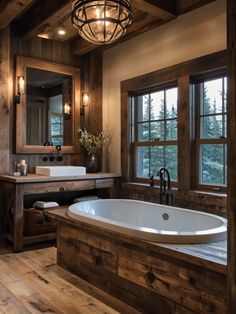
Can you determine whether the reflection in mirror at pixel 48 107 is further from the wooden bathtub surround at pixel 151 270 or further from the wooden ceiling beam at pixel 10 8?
the wooden bathtub surround at pixel 151 270

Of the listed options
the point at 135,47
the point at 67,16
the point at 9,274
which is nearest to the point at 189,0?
the point at 135,47

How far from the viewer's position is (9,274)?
2883mm

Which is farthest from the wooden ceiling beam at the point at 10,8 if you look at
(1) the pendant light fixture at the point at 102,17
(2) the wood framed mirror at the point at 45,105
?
(1) the pendant light fixture at the point at 102,17

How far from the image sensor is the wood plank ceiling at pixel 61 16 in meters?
3.19

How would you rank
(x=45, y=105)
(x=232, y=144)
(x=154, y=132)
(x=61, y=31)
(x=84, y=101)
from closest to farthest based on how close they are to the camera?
(x=232, y=144)
(x=154, y=132)
(x=61, y=31)
(x=45, y=105)
(x=84, y=101)

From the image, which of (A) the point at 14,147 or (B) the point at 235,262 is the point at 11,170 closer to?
(A) the point at 14,147

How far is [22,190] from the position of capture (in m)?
3.50

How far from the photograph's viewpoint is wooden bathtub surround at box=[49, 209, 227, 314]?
176cm

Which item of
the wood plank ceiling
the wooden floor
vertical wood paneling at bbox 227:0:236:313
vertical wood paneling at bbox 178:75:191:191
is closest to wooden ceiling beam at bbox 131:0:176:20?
the wood plank ceiling

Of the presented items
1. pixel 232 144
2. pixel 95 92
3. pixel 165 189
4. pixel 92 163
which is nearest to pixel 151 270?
pixel 232 144

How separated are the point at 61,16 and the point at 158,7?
1094 millimetres

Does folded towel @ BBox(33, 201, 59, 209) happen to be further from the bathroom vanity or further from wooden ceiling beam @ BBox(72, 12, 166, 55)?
wooden ceiling beam @ BBox(72, 12, 166, 55)

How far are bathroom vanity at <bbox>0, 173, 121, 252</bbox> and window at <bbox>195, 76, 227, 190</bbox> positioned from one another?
1.40m

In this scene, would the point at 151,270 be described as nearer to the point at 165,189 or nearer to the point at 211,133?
the point at 165,189
